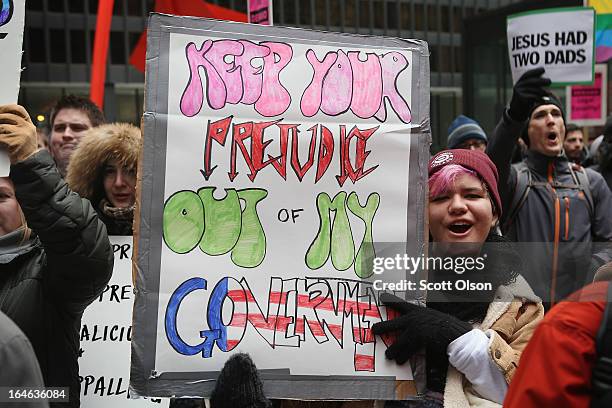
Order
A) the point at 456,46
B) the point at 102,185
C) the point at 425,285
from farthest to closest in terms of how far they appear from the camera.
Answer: the point at 456,46, the point at 102,185, the point at 425,285

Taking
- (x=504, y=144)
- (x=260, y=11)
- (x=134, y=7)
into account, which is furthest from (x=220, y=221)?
(x=134, y=7)

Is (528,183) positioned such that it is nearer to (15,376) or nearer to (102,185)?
(102,185)

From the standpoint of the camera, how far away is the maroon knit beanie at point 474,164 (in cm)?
245

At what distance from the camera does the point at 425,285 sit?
7.55 ft

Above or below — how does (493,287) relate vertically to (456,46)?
below

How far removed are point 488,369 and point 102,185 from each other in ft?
5.88

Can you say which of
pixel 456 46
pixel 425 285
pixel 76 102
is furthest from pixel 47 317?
pixel 456 46

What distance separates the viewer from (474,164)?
245 cm

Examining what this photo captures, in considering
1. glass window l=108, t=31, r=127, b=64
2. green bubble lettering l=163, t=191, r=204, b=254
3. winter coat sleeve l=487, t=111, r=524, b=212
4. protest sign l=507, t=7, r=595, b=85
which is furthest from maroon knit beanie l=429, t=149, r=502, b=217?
glass window l=108, t=31, r=127, b=64

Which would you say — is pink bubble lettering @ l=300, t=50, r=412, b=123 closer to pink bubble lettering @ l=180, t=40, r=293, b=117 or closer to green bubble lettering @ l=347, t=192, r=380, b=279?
pink bubble lettering @ l=180, t=40, r=293, b=117

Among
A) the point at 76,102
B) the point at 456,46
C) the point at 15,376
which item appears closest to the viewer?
the point at 15,376

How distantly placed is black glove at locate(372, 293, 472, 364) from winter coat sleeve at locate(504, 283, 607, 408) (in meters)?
0.59

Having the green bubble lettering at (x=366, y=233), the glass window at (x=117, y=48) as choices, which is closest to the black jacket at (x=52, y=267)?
the green bubble lettering at (x=366, y=233)

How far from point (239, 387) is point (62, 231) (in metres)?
0.62
